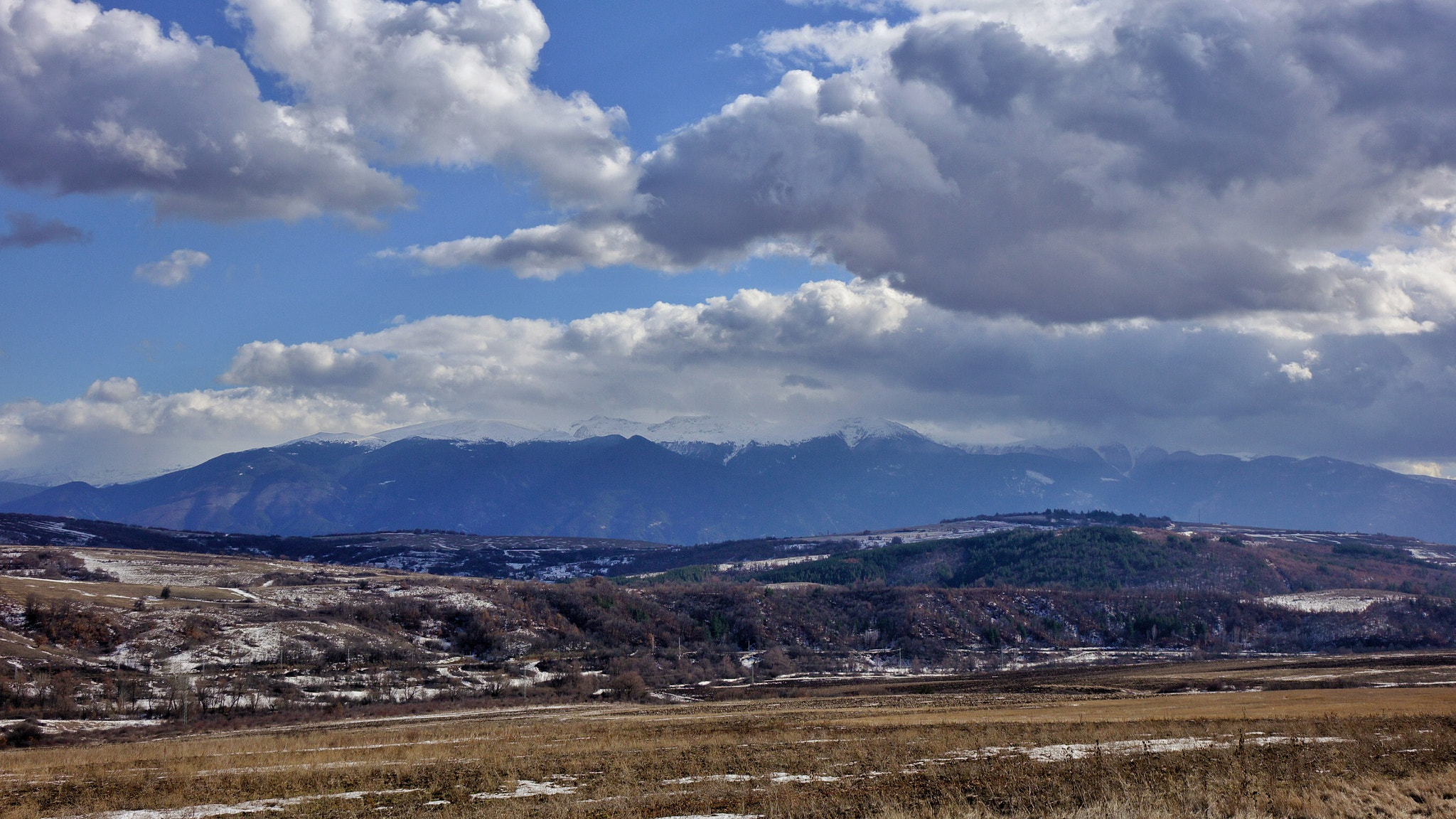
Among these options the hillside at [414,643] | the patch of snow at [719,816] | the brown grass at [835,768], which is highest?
the patch of snow at [719,816]

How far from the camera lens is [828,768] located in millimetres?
38094

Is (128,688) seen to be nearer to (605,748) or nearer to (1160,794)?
(605,748)

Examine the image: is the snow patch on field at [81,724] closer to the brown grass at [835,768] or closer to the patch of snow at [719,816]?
the brown grass at [835,768]

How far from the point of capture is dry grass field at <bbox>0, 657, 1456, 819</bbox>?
29875 millimetres

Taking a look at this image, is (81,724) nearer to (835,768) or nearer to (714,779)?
(714,779)

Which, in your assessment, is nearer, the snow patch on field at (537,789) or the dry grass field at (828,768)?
the dry grass field at (828,768)

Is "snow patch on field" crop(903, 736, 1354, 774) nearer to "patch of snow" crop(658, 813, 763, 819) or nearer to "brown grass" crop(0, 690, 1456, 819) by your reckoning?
"brown grass" crop(0, 690, 1456, 819)

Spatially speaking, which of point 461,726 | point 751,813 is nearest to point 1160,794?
point 751,813

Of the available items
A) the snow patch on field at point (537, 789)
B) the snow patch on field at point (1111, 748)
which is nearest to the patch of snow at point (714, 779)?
the snow patch on field at point (537, 789)

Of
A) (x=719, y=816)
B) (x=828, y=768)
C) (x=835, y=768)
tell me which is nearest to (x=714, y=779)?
(x=828, y=768)

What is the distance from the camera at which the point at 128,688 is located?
93312 millimetres

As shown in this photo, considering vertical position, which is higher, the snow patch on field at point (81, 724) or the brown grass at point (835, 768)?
the brown grass at point (835, 768)

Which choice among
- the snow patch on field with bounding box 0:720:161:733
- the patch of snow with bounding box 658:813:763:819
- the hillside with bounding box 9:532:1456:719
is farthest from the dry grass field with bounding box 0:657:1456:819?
the hillside with bounding box 9:532:1456:719

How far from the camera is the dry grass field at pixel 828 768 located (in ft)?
98.0
